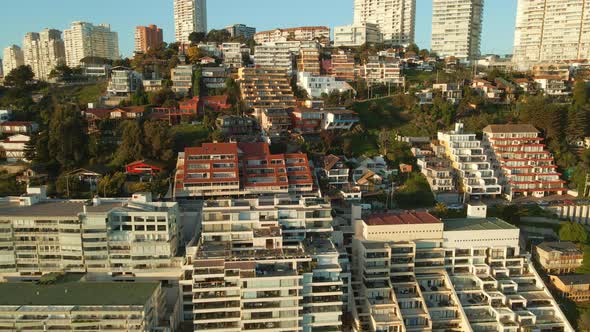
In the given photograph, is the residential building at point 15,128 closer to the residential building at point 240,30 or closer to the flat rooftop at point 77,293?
the flat rooftop at point 77,293

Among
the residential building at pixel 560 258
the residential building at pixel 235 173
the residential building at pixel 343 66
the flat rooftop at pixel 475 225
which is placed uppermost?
the residential building at pixel 343 66

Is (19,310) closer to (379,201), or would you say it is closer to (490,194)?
(379,201)

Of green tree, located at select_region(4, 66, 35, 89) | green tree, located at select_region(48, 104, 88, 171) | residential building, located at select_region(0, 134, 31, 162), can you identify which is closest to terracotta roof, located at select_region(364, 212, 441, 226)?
green tree, located at select_region(48, 104, 88, 171)

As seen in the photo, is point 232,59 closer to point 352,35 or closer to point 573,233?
point 352,35

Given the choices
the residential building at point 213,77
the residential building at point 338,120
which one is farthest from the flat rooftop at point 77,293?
the residential building at point 213,77

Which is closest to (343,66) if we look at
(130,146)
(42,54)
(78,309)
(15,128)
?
(130,146)
